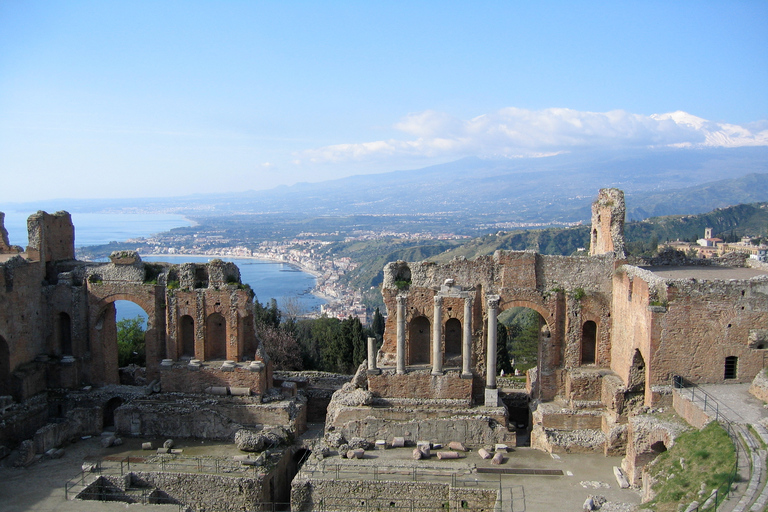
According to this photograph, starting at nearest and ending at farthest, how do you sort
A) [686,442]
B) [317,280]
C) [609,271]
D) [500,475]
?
[686,442] < [500,475] < [609,271] < [317,280]

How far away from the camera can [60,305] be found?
23.3m

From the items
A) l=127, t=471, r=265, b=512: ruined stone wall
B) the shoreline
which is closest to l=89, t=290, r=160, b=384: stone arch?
l=127, t=471, r=265, b=512: ruined stone wall

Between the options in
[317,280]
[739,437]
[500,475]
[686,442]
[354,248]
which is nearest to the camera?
[739,437]

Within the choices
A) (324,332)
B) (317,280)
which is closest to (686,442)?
(324,332)

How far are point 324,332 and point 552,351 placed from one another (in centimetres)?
2291

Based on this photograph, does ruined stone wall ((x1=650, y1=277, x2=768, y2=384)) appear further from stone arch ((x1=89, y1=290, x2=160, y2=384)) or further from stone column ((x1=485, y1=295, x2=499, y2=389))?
stone arch ((x1=89, y1=290, x2=160, y2=384))

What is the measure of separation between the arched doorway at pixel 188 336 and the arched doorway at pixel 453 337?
394 inches

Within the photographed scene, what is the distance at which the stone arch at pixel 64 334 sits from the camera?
933 inches

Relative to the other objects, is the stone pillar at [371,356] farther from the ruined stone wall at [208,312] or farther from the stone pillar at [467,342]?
the ruined stone wall at [208,312]

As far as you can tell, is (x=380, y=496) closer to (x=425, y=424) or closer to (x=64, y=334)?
(x=425, y=424)

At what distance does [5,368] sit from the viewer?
21469 mm

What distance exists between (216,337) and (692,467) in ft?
55.3

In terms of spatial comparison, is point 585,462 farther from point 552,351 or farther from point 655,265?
point 655,265

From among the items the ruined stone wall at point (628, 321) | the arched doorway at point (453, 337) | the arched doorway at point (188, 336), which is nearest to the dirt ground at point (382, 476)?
the ruined stone wall at point (628, 321)
